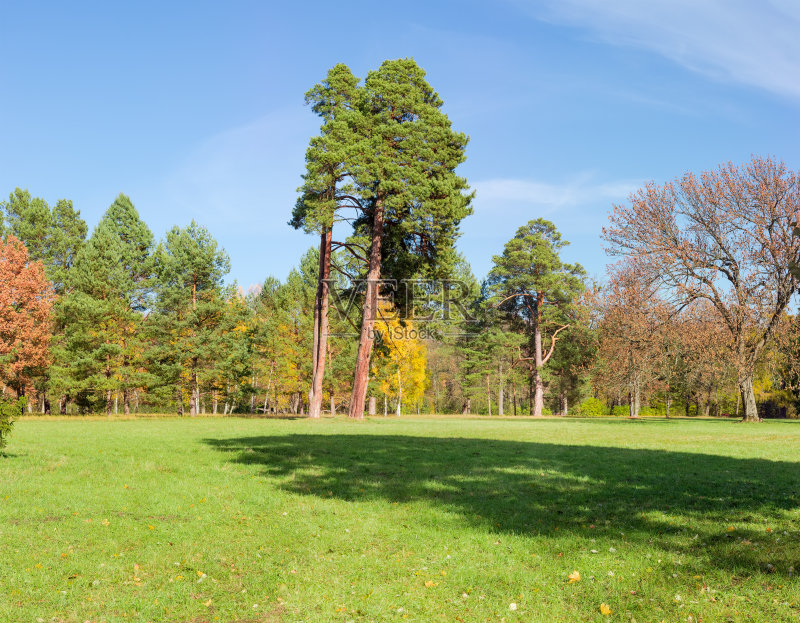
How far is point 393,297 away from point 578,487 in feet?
76.6

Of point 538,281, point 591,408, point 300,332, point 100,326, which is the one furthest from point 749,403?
point 100,326

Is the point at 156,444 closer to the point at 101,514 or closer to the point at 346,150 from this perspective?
the point at 101,514

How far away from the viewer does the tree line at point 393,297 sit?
3178cm

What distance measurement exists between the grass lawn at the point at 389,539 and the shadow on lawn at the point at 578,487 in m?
0.06

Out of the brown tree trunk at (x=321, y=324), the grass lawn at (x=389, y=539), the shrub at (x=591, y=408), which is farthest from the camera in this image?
the shrub at (x=591, y=408)

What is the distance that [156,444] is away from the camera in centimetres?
1677

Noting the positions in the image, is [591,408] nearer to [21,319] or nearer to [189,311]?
[189,311]

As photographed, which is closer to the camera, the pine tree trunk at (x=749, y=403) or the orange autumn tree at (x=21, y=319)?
the pine tree trunk at (x=749, y=403)

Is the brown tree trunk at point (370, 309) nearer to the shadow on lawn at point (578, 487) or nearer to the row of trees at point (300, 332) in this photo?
the row of trees at point (300, 332)

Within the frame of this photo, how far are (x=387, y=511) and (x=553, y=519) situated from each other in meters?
2.82

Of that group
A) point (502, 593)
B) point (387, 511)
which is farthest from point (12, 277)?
point (502, 593)

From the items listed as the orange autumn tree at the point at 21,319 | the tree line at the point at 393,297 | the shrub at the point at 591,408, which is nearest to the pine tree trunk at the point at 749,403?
the tree line at the point at 393,297

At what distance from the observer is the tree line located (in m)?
31.8

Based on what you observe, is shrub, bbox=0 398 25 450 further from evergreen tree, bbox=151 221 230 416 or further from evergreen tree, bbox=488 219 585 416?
evergreen tree, bbox=488 219 585 416
